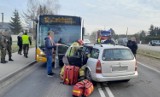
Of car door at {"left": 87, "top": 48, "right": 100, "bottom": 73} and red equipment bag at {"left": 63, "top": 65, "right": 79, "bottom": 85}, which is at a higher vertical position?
car door at {"left": 87, "top": 48, "right": 100, "bottom": 73}

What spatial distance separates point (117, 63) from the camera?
873 centimetres

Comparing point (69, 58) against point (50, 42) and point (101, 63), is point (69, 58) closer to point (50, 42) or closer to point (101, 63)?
point (50, 42)

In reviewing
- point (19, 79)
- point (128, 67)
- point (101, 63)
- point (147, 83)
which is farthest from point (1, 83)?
point (147, 83)

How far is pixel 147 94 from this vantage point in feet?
25.7

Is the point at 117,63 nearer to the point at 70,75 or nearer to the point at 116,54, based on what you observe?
the point at 116,54

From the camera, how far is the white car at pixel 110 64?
339 inches

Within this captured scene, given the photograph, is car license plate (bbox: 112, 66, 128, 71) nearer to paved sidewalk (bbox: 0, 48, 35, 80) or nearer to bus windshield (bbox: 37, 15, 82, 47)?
paved sidewalk (bbox: 0, 48, 35, 80)

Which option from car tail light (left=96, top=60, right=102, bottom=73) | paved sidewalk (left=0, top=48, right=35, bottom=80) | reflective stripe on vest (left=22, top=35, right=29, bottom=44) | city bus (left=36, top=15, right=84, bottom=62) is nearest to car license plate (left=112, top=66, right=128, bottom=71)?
car tail light (left=96, top=60, right=102, bottom=73)

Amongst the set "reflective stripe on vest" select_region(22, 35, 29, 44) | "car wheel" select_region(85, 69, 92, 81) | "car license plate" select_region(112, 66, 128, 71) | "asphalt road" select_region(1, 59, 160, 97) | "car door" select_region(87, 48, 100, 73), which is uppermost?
"reflective stripe on vest" select_region(22, 35, 29, 44)

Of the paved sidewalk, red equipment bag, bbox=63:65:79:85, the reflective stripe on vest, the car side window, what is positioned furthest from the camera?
the reflective stripe on vest

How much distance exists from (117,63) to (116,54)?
37 cm

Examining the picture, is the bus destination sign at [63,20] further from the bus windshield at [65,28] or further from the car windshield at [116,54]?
the car windshield at [116,54]

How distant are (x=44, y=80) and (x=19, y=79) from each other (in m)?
1.02

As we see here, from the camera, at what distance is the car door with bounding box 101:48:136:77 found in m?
8.64
